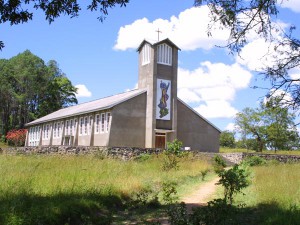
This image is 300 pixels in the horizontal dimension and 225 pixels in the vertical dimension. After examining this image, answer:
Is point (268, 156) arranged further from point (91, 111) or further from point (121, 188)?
point (121, 188)

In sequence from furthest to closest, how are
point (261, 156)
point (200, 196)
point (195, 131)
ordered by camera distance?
point (195, 131)
point (261, 156)
point (200, 196)

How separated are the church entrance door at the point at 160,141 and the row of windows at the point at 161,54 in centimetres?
697

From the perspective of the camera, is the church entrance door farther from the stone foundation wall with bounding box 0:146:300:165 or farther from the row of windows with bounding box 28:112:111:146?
the stone foundation wall with bounding box 0:146:300:165

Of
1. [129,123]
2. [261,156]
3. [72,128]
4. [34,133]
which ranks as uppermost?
[34,133]

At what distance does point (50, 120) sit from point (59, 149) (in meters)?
21.5

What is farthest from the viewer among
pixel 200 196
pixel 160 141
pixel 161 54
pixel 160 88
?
pixel 160 141

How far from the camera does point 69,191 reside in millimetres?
12078

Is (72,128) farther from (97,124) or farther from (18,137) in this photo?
(18,137)

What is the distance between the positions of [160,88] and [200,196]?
1005 inches

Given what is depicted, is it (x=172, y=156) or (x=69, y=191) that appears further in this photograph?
(x=172, y=156)

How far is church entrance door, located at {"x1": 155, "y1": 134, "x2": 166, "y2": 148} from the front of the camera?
39688 mm

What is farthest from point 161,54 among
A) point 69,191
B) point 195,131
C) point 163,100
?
point 69,191

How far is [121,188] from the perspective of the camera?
13.8m

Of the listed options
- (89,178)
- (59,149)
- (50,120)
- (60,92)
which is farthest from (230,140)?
(89,178)
